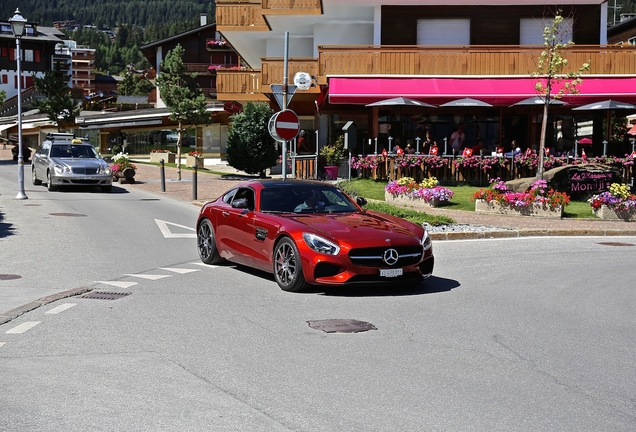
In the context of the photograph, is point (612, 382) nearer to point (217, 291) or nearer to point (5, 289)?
point (217, 291)

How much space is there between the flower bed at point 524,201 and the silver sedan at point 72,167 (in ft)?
45.1

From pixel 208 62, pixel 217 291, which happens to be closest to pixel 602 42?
pixel 217 291

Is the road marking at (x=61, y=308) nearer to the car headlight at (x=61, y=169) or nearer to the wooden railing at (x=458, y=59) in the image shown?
the car headlight at (x=61, y=169)

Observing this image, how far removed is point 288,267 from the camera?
38.4 feet

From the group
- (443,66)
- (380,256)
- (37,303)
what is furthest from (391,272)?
(443,66)

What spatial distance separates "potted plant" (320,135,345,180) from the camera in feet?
115

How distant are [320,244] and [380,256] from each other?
74 cm

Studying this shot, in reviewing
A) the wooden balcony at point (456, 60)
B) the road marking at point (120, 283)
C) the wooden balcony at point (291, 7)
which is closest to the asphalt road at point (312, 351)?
the road marking at point (120, 283)

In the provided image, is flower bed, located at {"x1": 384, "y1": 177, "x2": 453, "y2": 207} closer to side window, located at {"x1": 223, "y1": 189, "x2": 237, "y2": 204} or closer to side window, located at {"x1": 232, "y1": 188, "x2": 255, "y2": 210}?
side window, located at {"x1": 223, "y1": 189, "x2": 237, "y2": 204}

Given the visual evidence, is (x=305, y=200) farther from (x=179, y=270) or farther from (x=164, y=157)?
(x=164, y=157)

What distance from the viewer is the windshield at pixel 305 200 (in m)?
12.8

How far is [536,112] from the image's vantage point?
35.8m

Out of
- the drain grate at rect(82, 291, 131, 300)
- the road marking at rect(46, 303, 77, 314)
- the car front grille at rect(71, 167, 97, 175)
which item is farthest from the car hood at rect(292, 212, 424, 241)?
the car front grille at rect(71, 167, 97, 175)

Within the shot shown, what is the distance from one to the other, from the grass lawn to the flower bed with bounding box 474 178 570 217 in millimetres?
559
